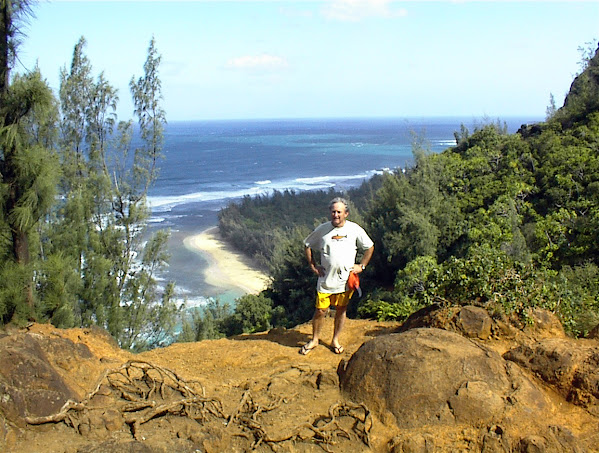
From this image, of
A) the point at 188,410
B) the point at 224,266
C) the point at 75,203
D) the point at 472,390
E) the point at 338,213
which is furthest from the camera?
the point at 224,266

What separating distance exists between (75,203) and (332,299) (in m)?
7.98

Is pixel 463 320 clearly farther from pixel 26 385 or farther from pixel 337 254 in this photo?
pixel 26 385

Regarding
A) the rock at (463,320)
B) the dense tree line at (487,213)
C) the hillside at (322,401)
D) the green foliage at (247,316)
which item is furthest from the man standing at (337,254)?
the green foliage at (247,316)

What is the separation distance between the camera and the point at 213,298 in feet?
82.4

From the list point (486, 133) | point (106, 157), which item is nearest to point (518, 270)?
point (106, 157)

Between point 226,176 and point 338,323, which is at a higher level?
point 338,323

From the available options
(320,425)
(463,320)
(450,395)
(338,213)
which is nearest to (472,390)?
(450,395)

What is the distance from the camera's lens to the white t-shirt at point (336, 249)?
6.12 meters

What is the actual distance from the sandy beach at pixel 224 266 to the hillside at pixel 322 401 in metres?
17.8

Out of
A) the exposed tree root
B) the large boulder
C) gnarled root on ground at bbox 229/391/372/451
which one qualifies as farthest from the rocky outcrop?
the exposed tree root

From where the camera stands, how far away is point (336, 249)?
241 inches

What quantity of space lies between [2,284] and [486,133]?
17.6 metres

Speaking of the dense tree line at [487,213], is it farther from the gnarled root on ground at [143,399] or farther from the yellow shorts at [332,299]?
the gnarled root on ground at [143,399]

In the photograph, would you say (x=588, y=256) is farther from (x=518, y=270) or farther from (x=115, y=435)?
(x=115, y=435)
